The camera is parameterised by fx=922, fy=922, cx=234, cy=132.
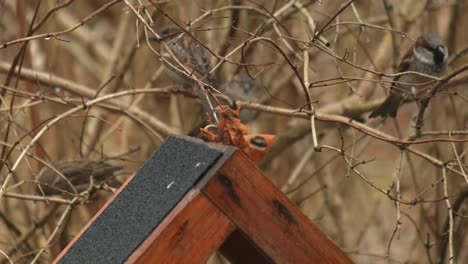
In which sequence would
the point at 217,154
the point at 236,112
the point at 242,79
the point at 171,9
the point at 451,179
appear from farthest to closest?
the point at 242,79, the point at 171,9, the point at 451,179, the point at 236,112, the point at 217,154

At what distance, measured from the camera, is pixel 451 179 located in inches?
219

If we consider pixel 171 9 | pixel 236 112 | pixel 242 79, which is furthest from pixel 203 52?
pixel 236 112

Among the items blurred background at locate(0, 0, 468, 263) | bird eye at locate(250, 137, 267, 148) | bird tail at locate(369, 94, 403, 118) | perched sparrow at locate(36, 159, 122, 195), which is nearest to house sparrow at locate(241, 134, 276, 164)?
bird eye at locate(250, 137, 267, 148)

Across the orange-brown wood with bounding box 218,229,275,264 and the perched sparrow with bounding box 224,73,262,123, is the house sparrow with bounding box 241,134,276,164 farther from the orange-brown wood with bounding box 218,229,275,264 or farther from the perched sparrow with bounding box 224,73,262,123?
the perched sparrow with bounding box 224,73,262,123

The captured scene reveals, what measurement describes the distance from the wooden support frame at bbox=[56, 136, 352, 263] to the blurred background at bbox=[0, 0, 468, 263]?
4.00 feet

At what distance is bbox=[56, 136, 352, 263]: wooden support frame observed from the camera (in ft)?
7.48

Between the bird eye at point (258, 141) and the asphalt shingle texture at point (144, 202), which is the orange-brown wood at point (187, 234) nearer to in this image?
the asphalt shingle texture at point (144, 202)

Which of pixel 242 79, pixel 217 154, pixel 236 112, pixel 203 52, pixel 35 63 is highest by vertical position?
pixel 242 79

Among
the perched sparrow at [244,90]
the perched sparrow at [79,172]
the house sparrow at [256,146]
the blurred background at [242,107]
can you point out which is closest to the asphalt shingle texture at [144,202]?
the house sparrow at [256,146]

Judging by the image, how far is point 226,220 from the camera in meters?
2.33

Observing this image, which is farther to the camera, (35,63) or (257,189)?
(35,63)

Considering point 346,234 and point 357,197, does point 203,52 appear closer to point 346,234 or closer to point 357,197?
point 346,234

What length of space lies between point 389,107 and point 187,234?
7.59ft

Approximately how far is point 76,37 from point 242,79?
130cm
